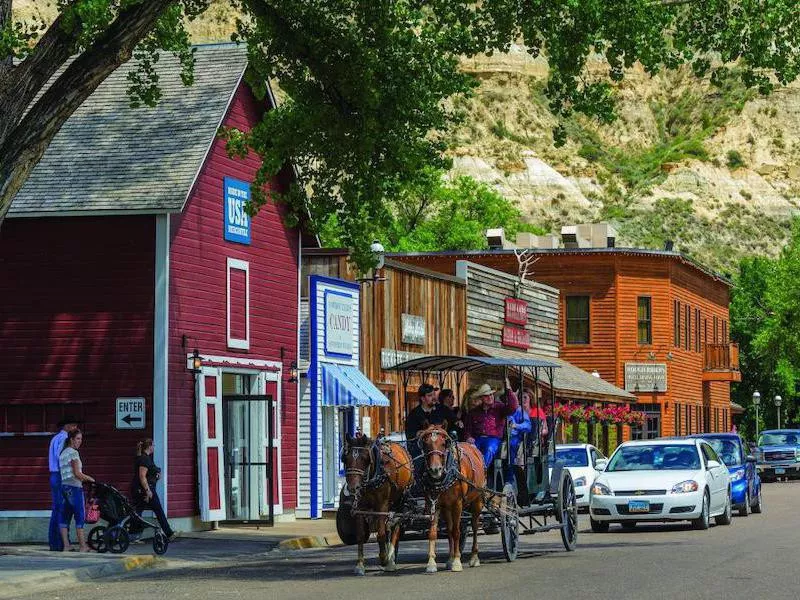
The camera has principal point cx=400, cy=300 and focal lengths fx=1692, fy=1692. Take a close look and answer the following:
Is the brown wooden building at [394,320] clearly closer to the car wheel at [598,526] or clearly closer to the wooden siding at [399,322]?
the wooden siding at [399,322]

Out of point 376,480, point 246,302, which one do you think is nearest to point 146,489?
point 376,480

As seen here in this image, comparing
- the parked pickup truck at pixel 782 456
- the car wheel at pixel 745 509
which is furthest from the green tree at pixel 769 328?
the car wheel at pixel 745 509

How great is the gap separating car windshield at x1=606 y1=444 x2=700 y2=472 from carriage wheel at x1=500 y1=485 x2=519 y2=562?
8.00m

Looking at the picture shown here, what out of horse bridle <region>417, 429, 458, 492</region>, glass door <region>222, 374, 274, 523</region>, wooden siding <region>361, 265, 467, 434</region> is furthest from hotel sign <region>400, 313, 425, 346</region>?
horse bridle <region>417, 429, 458, 492</region>

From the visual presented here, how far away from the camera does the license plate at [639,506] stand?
27.8 m

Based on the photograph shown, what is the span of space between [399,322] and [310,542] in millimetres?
11665

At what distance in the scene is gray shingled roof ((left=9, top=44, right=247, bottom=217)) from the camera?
2803 centimetres

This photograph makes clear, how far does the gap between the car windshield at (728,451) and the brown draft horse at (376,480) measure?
15.1 metres

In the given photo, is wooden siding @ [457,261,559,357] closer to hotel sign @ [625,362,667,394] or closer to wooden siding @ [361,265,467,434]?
wooden siding @ [361,265,467,434]

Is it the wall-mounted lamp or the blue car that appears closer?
the wall-mounted lamp

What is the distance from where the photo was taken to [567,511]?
75.6 ft

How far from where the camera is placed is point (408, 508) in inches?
788

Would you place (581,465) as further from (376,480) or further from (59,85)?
(59,85)

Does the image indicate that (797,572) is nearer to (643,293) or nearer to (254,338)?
(254,338)
